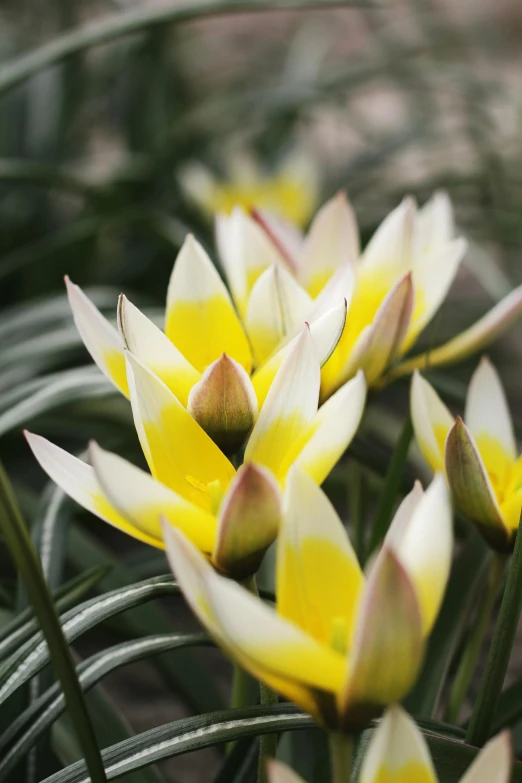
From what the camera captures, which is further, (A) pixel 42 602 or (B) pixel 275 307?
(B) pixel 275 307

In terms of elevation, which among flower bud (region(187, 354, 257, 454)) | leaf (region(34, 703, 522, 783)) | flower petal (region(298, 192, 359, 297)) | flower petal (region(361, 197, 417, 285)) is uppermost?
flower petal (region(298, 192, 359, 297))

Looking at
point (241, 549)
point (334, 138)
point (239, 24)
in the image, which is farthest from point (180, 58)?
point (241, 549)

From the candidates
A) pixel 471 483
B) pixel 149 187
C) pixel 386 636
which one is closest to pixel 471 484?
pixel 471 483

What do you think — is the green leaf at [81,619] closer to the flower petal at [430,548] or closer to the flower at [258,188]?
the flower petal at [430,548]

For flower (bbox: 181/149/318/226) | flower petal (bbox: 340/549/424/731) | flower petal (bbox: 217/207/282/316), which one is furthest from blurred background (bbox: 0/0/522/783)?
flower petal (bbox: 340/549/424/731)

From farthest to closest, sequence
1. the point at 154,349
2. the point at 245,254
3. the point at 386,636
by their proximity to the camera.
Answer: the point at 245,254 < the point at 154,349 < the point at 386,636

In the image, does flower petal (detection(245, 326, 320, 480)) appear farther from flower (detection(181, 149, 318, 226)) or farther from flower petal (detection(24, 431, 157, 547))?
flower (detection(181, 149, 318, 226))

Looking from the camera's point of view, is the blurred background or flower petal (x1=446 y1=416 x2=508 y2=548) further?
the blurred background

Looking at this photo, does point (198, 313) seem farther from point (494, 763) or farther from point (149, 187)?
point (149, 187)
